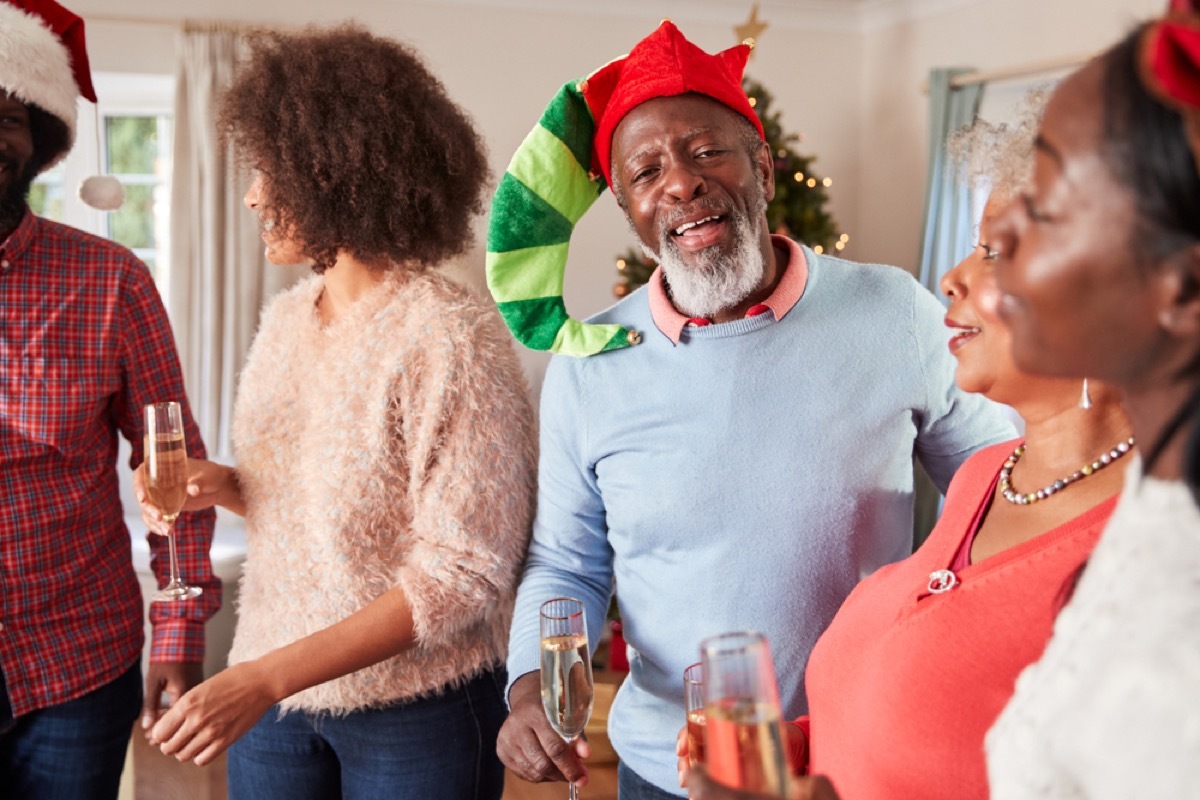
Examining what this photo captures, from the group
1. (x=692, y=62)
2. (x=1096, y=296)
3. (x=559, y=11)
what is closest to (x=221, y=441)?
(x=559, y=11)

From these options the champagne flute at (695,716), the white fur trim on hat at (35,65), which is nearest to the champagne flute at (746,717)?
the champagne flute at (695,716)

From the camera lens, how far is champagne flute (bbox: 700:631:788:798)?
2.27 feet

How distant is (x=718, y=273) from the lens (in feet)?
4.77

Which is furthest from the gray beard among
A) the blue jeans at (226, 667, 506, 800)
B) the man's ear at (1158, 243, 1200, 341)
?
the man's ear at (1158, 243, 1200, 341)

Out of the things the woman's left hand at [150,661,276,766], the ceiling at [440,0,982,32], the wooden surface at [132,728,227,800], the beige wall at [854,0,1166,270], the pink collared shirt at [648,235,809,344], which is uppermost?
the ceiling at [440,0,982,32]

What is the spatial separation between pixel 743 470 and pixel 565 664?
36 cm

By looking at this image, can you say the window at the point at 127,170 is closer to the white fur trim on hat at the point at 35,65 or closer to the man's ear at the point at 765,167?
the white fur trim on hat at the point at 35,65

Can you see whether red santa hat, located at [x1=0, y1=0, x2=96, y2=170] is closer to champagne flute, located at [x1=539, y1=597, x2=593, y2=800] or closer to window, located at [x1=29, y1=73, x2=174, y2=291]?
champagne flute, located at [x1=539, y1=597, x2=593, y2=800]

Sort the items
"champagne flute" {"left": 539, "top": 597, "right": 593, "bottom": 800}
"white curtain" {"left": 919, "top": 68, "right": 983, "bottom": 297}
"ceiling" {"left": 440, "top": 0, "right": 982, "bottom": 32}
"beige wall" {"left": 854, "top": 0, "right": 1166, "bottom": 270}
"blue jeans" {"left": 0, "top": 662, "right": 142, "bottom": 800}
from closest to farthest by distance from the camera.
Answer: "champagne flute" {"left": 539, "top": 597, "right": 593, "bottom": 800}, "blue jeans" {"left": 0, "top": 662, "right": 142, "bottom": 800}, "beige wall" {"left": 854, "top": 0, "right": 1166, "bottom": 270}, "white curtain" {"left": 919, "top": 68, "right": 983, "bottom": 297}, "ceiling" {"left": 440, "top": 0, "right": 982, "bottom": 32}

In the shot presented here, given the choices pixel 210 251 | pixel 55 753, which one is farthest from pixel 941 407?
pixel 210 251

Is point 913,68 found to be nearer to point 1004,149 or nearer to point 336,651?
point 1004,149

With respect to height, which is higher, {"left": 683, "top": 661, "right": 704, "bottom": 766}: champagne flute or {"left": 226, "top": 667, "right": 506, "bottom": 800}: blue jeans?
{"left": 683, "top": 661, "right": 704, "bottom": 766}: champagne flute

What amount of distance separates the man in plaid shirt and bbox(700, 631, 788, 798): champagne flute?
4.52 feet

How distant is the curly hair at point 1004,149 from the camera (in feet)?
3.38
